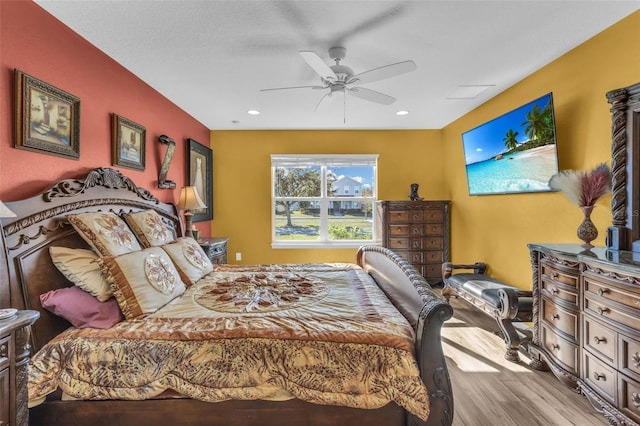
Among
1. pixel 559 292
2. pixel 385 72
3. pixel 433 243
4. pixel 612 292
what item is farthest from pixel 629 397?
pixel 433 243

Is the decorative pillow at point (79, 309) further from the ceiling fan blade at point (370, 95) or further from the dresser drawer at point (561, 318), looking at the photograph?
the dresser drawer at point (561, 318)

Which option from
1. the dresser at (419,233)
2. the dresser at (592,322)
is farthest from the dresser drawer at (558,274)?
the dresser at (419,233)

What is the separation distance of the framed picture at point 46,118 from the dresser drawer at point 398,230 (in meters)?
3.80

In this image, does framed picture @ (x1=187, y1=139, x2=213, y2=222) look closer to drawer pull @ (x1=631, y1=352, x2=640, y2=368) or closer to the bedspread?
the bedspread

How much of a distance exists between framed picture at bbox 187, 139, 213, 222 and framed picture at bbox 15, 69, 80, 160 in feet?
6.52

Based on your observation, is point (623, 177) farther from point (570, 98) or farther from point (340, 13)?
point (340, 13)

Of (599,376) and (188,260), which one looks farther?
(188,260)

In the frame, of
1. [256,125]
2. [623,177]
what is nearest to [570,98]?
[623,177]

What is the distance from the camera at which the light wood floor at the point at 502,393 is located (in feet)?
6.28

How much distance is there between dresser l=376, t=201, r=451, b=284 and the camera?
460 cm

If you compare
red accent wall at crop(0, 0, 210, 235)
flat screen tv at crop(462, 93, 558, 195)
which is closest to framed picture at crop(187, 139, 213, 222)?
red accent wall at crop(0, 0, 210, 235)

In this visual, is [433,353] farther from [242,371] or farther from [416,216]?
[416,216]

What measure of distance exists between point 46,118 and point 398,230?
161 inches

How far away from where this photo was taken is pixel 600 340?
5.98ft
